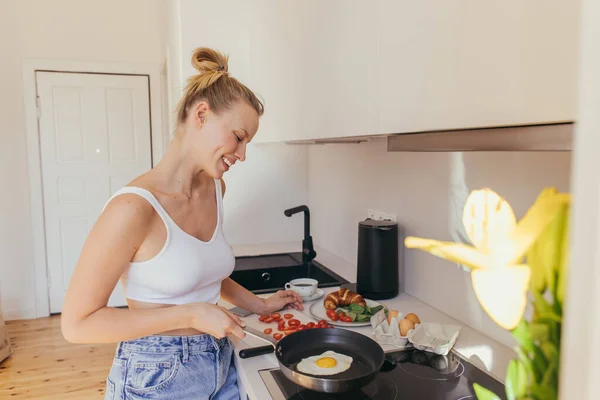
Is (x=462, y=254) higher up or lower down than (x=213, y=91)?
lower down

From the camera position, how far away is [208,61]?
4.19 ft

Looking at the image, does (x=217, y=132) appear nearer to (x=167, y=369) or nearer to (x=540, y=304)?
(x=167, y=369)

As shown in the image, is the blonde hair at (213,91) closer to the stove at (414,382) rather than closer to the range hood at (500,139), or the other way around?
the range hood at (500,139)

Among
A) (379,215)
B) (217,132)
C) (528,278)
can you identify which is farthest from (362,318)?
(528,278)

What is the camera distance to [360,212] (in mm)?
1990

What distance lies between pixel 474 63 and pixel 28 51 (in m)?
3.80

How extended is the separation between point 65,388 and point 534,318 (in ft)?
9.55

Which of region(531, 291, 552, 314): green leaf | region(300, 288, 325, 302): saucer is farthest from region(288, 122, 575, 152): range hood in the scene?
region(300, 288, 325, 302): saucer

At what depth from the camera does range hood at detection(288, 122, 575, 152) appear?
1.92 ft

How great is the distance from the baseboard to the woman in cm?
307

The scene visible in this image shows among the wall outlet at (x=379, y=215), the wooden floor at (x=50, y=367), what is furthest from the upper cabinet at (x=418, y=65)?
the wooden floor at (x=50, y=367)

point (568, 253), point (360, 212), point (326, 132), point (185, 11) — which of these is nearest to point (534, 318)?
point (568, 253)

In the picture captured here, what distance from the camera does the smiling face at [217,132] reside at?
3.85 ft

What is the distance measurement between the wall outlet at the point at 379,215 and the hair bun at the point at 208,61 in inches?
32.0
